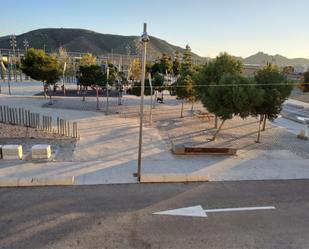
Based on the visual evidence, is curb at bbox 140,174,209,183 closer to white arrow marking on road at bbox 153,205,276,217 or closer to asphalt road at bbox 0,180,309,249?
asphalt road at bbox 0,180,309,249

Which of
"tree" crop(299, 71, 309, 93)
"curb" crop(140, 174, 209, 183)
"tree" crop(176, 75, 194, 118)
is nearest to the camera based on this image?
"curb" crop(140, 174, 209, 183)

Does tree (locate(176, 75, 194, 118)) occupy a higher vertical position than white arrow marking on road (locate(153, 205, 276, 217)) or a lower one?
higher

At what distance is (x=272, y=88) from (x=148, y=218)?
11.3 m

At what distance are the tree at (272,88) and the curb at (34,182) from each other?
11294 millimetres

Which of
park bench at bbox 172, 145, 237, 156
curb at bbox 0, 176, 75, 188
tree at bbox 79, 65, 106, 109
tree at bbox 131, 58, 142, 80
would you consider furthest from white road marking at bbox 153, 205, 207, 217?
tree at bbox 131, 58, 142, 80

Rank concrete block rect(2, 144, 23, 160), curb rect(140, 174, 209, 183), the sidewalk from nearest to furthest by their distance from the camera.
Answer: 1. curb rect(140, 174, 209, 183)
2. the sidewalk
3. concrete block rect(2, 144, 23, 160)

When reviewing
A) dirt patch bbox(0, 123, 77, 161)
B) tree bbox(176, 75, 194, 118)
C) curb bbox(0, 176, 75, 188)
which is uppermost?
tree bbox(176, 75, 194, 118)

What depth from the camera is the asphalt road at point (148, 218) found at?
23.2 ft

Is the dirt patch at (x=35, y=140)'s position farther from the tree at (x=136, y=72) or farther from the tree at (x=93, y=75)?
the tree at (x=136, y=72)

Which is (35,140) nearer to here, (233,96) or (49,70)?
(233,96)

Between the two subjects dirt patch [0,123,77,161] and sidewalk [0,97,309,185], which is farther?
dirt patch [0,123,77,161]

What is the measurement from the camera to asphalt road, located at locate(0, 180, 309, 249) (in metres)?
7.08

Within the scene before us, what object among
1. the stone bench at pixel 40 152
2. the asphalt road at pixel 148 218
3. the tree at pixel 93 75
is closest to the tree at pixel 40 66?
the tree at pixel 93 75

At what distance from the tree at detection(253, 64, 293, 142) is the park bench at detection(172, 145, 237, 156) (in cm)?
388
